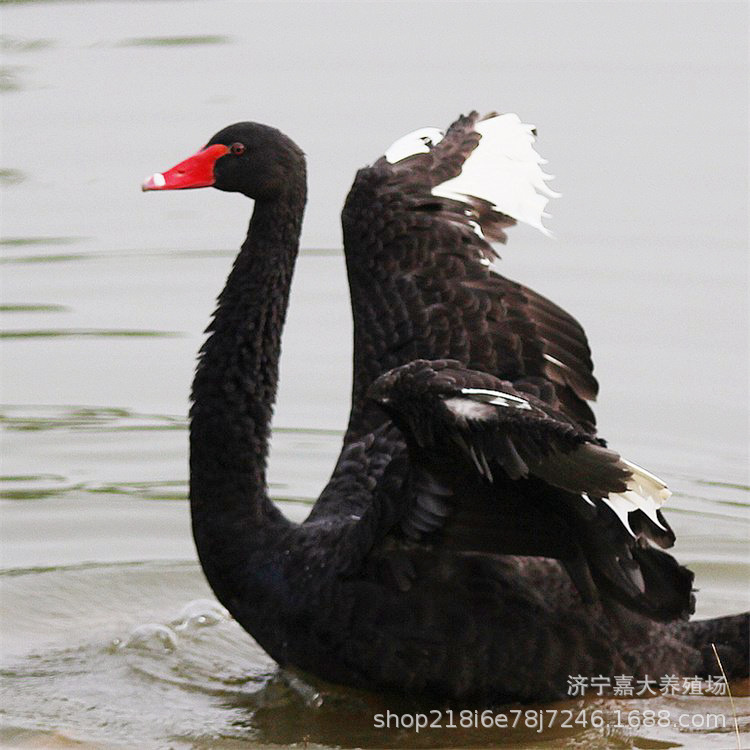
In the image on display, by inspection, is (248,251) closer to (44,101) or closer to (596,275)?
(596,275)

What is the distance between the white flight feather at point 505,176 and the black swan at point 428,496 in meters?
0.32

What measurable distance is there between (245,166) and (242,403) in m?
0.69

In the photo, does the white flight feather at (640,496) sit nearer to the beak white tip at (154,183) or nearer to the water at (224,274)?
the water at (224,274)

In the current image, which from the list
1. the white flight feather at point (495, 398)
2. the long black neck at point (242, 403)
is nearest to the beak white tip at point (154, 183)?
the long black neck at point (242, 403)

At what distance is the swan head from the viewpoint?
17.4 feet

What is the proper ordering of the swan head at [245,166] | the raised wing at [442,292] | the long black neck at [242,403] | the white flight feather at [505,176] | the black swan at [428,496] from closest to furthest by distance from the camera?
1. the black swan at [428,496]
2. the long black neck at [242,403]
3. the swan head at [245,166]
4. the raised wing at [442,292]
5. the white flight feather at [505,176]

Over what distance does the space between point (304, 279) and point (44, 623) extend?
121 inches

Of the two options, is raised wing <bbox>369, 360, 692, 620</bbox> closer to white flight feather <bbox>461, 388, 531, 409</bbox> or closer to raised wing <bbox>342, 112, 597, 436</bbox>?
white flight feather <bbox>461, 388, 531, 409</bbox>

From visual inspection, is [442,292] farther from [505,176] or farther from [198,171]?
[198,171]

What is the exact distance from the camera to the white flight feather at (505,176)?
6055 millimetres

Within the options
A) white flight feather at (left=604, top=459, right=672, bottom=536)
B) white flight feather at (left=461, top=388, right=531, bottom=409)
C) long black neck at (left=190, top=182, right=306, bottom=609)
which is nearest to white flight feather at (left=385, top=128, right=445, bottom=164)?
long black neck at (left=190, top=182, right=306, bottom=609)

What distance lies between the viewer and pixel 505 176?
20.2ft

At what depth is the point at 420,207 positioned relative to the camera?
5.89 meters

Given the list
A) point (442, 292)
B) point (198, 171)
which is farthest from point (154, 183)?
point (442, 292)
